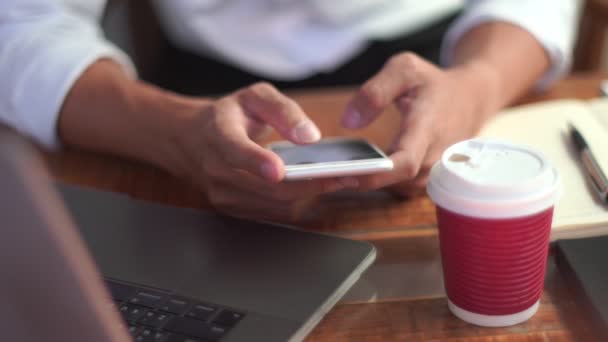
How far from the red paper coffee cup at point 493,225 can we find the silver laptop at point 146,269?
0.32 feet

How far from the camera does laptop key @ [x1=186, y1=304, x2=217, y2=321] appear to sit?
1.70 ft

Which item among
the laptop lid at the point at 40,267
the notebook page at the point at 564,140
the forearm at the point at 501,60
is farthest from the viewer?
the forearm at the point at 501,60

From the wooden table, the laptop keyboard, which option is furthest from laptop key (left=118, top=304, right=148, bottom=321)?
the wooden table

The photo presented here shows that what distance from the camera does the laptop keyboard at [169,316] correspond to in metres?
0.50

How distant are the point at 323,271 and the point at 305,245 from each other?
0.14 feet

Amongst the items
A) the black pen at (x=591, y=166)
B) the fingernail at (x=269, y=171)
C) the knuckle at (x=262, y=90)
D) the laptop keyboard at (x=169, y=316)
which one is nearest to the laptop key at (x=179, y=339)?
the laptop keyboard at (x=169, y=316)

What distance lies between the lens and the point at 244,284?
22.0 inches

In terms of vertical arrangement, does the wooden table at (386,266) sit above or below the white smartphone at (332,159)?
below

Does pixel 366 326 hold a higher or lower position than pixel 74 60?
lower

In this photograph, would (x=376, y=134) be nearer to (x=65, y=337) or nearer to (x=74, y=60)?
(x=74, y=60)

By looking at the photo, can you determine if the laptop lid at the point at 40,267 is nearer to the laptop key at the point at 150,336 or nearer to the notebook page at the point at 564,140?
the laptop key at the point at 150,336

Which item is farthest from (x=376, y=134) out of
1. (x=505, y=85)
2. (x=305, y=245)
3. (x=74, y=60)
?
(x=74, y=60)

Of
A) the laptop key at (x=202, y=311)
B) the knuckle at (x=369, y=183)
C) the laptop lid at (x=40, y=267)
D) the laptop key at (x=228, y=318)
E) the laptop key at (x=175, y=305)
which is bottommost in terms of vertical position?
the laptop key at (x=228, y=318)

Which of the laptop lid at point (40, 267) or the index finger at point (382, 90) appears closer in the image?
the laptop lid at point (40, 267)
